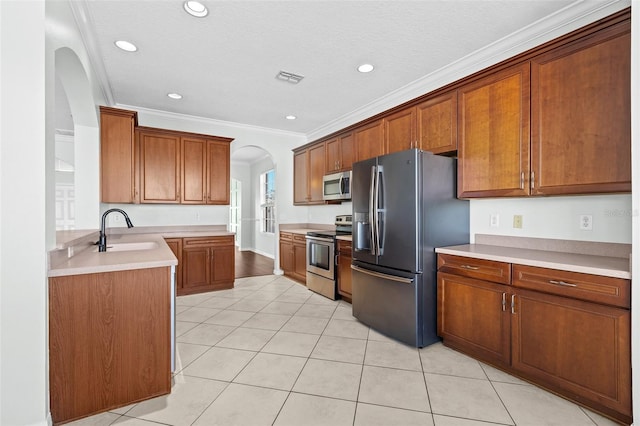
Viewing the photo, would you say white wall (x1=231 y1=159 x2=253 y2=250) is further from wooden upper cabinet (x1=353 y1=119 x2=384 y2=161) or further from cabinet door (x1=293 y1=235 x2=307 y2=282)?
wooden upper cabinet (x1=353 y1=119 x2=384 y2=161)

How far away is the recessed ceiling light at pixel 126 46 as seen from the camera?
2670 millimetres

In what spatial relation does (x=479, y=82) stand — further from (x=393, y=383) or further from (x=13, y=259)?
(x=13, y=259)

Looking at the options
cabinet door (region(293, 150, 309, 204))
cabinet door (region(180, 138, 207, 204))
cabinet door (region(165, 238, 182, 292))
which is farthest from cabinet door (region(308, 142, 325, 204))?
cabinet door (region(165, 238, 182, 292))

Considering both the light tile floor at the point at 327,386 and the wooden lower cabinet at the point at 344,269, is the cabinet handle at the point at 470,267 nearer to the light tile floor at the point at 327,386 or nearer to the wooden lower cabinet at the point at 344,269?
the light tile floor at the point at 327,386

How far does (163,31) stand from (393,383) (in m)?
3.26

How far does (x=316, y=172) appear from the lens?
499 cm

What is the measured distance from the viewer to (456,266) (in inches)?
98.4

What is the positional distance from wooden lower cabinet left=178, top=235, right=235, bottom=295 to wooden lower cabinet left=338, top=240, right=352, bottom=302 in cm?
173

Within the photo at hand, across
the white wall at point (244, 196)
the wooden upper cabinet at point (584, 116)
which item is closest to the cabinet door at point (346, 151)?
the wooden upper cabinet at point (584, 116)

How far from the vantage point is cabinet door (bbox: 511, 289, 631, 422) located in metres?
1.63

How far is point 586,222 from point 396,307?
1.56 m

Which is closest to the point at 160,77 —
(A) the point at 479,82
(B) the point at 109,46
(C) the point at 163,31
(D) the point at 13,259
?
(B) the point at 109,46

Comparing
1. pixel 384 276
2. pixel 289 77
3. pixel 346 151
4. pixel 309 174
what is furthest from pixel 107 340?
pixel 309 174

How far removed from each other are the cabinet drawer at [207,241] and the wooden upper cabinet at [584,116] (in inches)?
151
